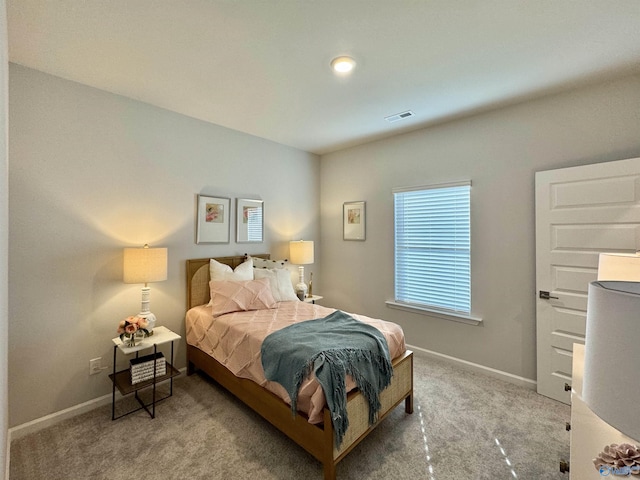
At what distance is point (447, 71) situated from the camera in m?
2.28

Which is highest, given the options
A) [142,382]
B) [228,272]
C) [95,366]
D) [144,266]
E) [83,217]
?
[83,217]

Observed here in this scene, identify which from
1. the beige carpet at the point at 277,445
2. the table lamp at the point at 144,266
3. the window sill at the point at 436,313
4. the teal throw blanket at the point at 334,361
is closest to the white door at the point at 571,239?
the beige carpet at the point at 277,445

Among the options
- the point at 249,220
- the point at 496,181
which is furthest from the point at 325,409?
the point at 496,181

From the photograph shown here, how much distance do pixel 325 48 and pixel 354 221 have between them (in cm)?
244

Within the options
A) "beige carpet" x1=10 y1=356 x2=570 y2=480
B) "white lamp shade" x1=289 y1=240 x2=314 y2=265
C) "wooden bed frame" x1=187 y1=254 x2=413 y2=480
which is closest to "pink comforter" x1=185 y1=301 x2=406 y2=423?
"wooden bed frame" x1=187 y1=254 x2=413 y2=480

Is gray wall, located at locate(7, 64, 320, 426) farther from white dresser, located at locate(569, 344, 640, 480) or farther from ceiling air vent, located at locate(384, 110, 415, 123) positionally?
white dresser, located at locate(569, 344, 640, 480)

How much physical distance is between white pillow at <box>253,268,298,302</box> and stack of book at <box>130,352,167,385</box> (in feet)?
4.00

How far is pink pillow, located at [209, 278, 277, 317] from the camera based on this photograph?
284 centimetres

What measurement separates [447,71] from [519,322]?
7.86 ft

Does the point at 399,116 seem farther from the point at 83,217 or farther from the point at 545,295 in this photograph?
the point at 83,217

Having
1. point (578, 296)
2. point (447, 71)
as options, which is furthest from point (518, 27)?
point (578, 296)

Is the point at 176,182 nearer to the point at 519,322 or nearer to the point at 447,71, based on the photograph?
the point at 447,71

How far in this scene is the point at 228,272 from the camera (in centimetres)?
321

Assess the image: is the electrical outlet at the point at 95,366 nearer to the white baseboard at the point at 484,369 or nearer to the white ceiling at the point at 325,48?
the white ceiling at the point at 325,48
